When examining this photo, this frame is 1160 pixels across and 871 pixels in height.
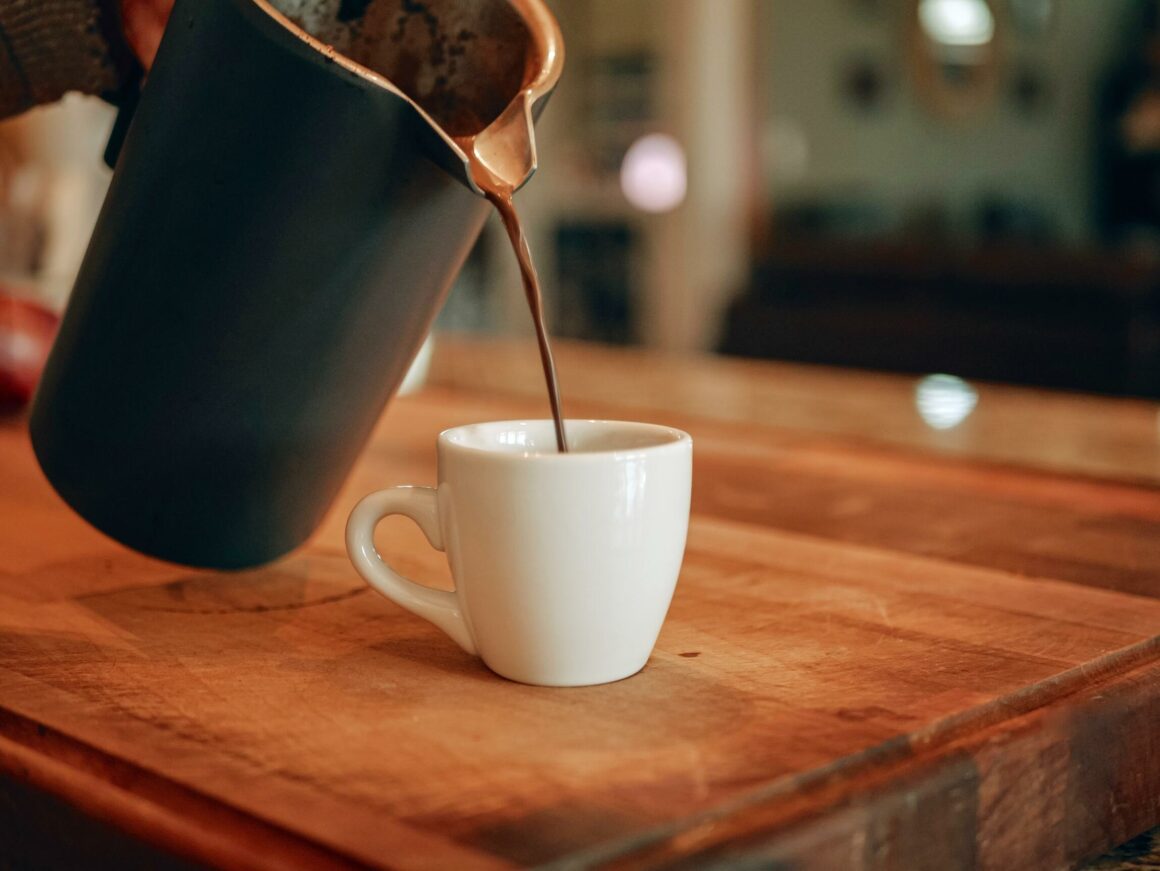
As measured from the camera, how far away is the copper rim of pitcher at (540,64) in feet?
1.71

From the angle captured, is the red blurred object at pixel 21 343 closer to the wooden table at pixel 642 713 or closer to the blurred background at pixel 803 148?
the wooden table at pixel 642 713

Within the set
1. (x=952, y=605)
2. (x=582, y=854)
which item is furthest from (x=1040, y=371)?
(x=582, y=854)

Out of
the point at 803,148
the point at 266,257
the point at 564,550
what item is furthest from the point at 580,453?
the point at 803,148

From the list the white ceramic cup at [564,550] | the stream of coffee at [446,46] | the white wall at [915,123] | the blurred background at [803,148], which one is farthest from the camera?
the white wall at [915,123]

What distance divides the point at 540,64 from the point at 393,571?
0.79ft

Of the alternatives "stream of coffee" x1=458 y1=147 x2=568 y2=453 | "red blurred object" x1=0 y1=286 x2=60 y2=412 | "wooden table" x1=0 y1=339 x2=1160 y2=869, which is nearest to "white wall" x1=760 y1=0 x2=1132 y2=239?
"red blurred object" x1=0 y1=286 x2=60 y2=412

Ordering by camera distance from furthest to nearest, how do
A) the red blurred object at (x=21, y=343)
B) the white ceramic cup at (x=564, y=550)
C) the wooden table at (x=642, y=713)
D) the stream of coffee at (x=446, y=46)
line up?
the red blurred object at (x=21, y=343) → the stream of coffee at (x=446, y=46) → the white ceramic cup at (x=564, y=550) → the wooden table at (x=642, y=713)

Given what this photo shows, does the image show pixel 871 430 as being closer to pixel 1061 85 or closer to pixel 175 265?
pixel 175 265

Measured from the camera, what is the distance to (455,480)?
0.53 meters

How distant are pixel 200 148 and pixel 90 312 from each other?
0.11 m

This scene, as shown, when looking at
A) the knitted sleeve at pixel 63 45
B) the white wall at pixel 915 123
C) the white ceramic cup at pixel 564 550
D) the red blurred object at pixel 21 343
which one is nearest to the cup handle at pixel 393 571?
the white ceramic cup at pixel 564 550

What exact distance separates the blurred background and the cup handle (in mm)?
4686

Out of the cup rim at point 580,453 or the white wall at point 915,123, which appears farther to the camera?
the white wall at point 915,123

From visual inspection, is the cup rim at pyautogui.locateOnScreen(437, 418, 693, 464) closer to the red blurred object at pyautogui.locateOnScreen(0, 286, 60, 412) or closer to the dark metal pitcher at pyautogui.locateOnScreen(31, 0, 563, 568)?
the dark metal pitcher at pyautogui.locateOnScreen(31, 0, 563, 568)
